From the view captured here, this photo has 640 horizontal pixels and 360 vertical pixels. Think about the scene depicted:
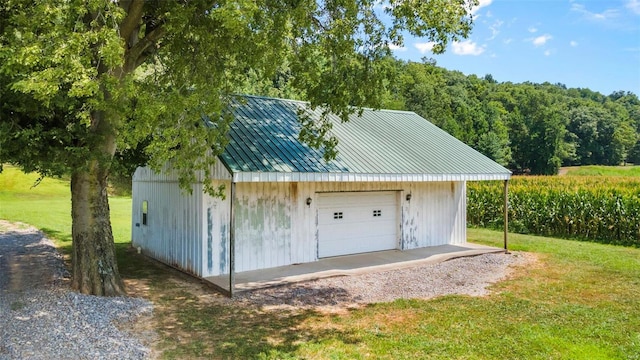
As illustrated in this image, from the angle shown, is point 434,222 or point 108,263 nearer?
point 108,263

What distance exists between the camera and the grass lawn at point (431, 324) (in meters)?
5.66

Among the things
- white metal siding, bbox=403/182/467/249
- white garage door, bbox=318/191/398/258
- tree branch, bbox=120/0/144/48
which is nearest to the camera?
tree branch, bbox=120/0/144/48

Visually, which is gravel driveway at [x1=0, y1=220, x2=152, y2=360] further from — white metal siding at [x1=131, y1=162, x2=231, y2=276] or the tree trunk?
white metal siding at [x1=131, y1=162, x2=231, y2=276]

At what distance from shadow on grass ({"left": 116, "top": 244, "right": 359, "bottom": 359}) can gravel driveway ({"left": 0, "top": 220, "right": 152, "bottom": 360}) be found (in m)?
0.49

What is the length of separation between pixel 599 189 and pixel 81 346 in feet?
57.2

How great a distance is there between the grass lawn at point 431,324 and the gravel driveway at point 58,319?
523 millimetres

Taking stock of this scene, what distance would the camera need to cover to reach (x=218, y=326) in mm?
6562

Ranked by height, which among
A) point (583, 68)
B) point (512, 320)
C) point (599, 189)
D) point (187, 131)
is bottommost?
point (512, 320)

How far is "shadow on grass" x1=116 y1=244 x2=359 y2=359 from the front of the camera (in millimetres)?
5641

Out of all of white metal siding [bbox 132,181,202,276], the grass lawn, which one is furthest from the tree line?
the grass lawn

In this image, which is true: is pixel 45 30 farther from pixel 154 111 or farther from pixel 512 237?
pixel 512 237

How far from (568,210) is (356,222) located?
30.6ft

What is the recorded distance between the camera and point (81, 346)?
17.8ft

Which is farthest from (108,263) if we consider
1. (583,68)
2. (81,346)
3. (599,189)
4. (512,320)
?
(583,68)
